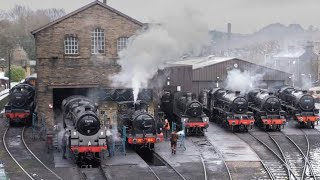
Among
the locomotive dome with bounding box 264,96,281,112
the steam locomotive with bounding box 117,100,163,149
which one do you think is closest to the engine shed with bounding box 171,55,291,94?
the locomotive dome with bounding box 264,96,281,112

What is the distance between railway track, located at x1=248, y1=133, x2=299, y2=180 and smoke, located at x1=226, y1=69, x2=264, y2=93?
10.2 m

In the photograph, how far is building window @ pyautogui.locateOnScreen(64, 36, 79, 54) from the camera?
2948 cm

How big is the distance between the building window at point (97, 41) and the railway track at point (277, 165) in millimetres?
11473

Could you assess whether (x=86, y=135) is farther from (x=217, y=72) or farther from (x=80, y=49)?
(x=217, y=72)

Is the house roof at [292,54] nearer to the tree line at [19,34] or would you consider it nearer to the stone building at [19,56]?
the tree line at [19,34]

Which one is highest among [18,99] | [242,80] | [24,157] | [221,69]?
[221,69]

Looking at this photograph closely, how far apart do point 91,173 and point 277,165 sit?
8.02m

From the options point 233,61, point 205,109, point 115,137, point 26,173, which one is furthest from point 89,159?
point 233,61

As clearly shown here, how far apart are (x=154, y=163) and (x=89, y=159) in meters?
3.19

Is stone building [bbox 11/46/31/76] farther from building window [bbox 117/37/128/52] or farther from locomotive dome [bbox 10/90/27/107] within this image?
building window [bbox 117/37/128/52]

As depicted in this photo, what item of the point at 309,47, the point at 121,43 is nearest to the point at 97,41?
the point at 121,43

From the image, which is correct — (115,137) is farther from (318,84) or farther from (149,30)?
(318,84)

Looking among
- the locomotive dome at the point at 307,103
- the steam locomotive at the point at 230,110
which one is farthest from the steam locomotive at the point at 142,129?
the locomotive dome at the point at 307,103

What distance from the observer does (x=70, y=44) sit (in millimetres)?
29562
